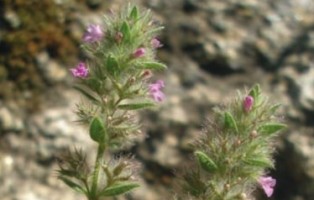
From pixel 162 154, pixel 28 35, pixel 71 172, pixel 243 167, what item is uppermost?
pixel 28 35

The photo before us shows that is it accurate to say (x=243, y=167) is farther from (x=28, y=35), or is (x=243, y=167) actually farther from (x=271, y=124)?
(x=28, y=35)

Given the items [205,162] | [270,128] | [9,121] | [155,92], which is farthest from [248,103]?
[9,121]

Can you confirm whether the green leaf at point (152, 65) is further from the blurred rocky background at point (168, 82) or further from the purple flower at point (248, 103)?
the blurred rocky background at point (168, 82)

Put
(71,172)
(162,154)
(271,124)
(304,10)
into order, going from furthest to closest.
Result: (304,10), (162,154), (71,172), (271,124)

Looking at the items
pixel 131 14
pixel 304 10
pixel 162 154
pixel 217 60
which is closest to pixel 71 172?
pixel 131 14

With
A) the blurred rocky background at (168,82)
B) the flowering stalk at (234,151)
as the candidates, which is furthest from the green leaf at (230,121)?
the blurred rocky background at (168,82)

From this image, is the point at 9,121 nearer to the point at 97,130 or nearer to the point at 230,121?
the point at 97,130
